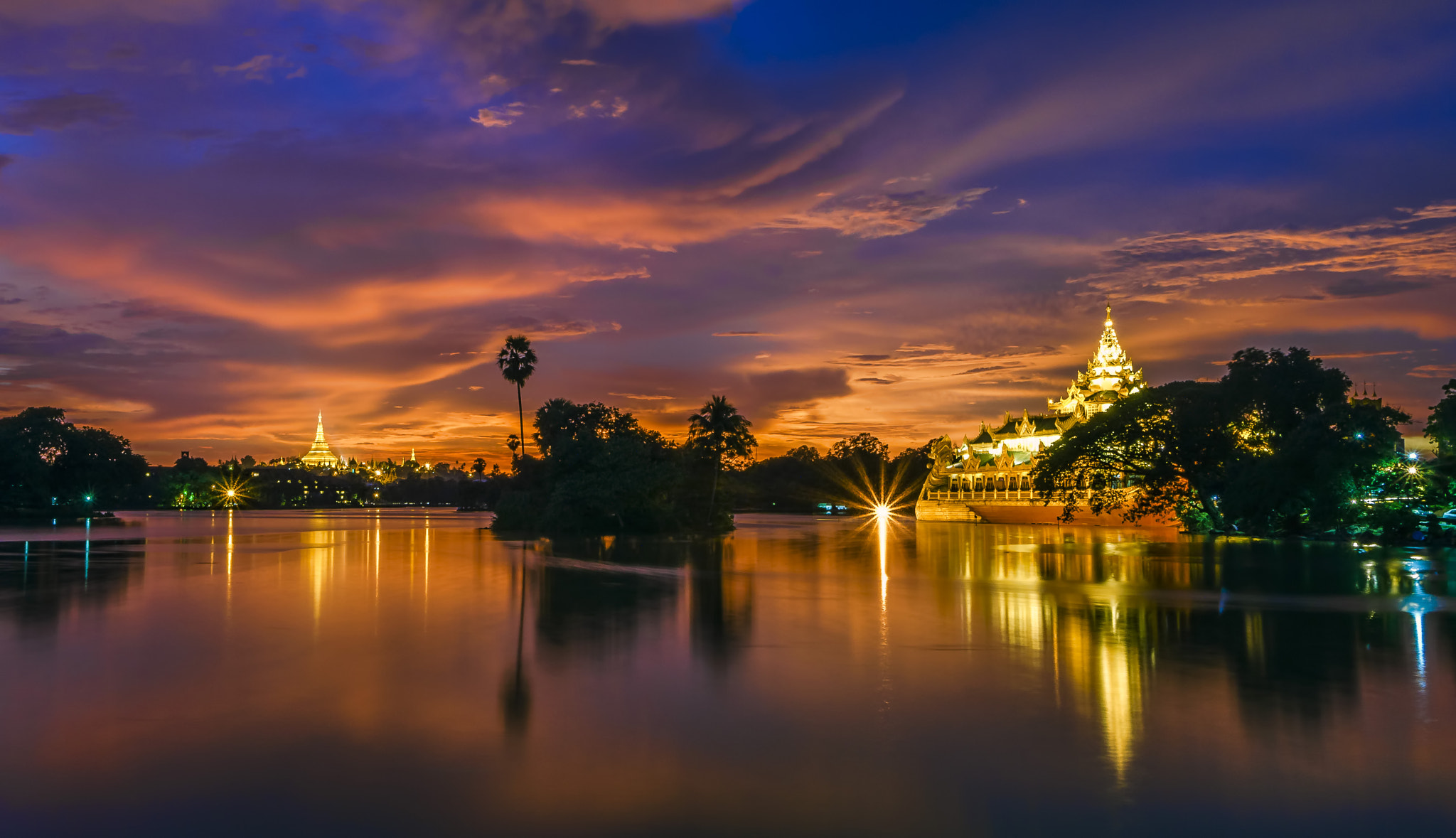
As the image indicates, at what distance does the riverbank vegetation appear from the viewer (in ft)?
155

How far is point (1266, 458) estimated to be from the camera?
2106 inches

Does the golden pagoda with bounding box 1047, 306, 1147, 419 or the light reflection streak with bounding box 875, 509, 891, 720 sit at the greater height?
the golden pagoda with bounding box 1047, 306, 1147, 419

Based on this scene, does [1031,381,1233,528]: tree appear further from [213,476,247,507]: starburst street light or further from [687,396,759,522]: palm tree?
[213,476,247,507]: starburst street light

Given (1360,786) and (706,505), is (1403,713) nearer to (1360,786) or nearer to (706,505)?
(1360,786)

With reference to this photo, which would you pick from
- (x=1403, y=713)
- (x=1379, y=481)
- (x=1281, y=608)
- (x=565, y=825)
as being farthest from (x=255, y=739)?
(x=1379, y=481)

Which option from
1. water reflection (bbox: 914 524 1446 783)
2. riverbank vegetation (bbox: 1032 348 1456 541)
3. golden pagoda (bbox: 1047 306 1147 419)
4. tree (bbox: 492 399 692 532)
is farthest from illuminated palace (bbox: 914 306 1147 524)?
water reflection (bbox: 914 524 1446 783)

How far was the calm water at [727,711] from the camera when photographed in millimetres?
7883

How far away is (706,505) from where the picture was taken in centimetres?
7106

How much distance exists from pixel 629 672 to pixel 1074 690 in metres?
6.11

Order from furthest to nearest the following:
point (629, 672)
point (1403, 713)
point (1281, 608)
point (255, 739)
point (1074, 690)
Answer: point (1281, 608)
point (629, 672)
point (1074, 690)
point (1403, 713)
point (255, 739)

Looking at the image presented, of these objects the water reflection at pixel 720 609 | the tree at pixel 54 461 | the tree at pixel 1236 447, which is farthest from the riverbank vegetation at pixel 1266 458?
the tree at pixel 54 461

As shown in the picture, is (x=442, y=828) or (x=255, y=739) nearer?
(x=442, y=828)

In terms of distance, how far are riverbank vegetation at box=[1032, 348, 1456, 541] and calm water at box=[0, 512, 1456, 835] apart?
25.0 m

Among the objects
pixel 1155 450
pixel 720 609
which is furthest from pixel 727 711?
pixel 1155 450
